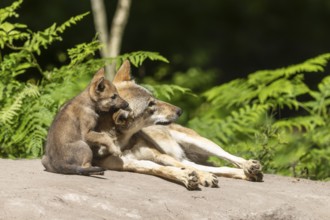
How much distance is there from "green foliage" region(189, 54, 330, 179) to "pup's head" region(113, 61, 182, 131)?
4.50ft

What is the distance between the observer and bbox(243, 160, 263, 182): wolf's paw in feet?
23.9

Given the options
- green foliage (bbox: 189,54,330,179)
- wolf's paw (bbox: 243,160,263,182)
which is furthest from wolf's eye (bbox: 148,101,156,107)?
green foliage (bbox: 189,54,330,179)

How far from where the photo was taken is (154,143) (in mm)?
7445

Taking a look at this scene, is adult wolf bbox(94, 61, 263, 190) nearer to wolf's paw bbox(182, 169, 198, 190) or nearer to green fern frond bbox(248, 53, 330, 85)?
wolf's paw bbox(182, 169, 198, 190)

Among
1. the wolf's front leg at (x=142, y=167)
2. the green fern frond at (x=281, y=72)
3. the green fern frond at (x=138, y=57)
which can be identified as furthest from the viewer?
the green fern frond at (x=281, y=72)

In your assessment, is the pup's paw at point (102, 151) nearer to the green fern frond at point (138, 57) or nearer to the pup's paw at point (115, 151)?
the pup's paw at point (115, 151)

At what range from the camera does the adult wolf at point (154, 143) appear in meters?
6.90

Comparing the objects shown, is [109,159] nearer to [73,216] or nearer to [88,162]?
[88,162]

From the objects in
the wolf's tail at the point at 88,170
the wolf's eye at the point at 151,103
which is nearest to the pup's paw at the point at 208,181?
the wolf's tail at the point at 88,170

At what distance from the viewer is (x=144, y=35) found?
15.2 m

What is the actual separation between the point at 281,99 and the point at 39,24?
5118 millimetres

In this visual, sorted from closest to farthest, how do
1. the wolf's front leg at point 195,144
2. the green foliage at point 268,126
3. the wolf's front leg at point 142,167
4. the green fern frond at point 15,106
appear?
1. the wolf's front leg at point 142,167
2. the wolf's front leg at point 195,144
3. the green fern frond at point 15,106
4. the green foliage at point 268,126

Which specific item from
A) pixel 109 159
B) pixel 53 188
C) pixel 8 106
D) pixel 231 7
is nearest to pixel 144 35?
pixel 231 7

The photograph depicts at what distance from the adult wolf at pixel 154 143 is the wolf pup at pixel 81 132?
0.18 metres
